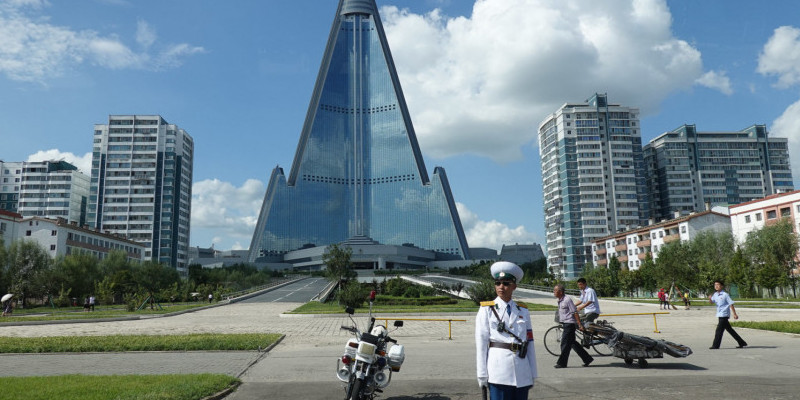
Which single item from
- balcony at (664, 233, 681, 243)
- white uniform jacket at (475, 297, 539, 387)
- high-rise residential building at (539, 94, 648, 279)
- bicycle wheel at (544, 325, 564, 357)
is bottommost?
bicycle wheel at (544, 325, 564, 357)

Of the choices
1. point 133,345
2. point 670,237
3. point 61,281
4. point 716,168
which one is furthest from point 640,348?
point 716,168

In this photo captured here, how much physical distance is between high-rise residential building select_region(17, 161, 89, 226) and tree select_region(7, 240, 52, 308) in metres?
85.3

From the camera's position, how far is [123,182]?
123 metres

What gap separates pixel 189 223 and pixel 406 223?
6264 centimetres

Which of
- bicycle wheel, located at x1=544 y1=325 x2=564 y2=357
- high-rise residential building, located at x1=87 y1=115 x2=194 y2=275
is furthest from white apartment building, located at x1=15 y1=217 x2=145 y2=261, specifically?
bicycle wheel, located at x1=544 y1=325 x2=564 y2=357

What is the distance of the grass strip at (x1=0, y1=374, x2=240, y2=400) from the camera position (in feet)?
25.2

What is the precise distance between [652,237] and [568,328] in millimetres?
77450

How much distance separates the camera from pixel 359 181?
166750mm

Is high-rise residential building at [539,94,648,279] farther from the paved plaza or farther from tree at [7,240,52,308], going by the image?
the paved plaza

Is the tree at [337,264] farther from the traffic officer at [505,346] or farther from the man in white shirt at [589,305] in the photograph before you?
the traffic officer at [505,346]

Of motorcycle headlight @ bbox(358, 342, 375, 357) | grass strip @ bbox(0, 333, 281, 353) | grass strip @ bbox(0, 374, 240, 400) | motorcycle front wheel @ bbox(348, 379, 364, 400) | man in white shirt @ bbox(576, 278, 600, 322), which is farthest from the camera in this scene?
grass strip @ bbox(0, 333, 281, 353)

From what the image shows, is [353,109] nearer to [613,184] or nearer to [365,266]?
[365,266]

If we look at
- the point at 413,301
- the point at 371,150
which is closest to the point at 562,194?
the point at 371,150

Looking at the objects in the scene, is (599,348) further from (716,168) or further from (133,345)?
(716,168)
